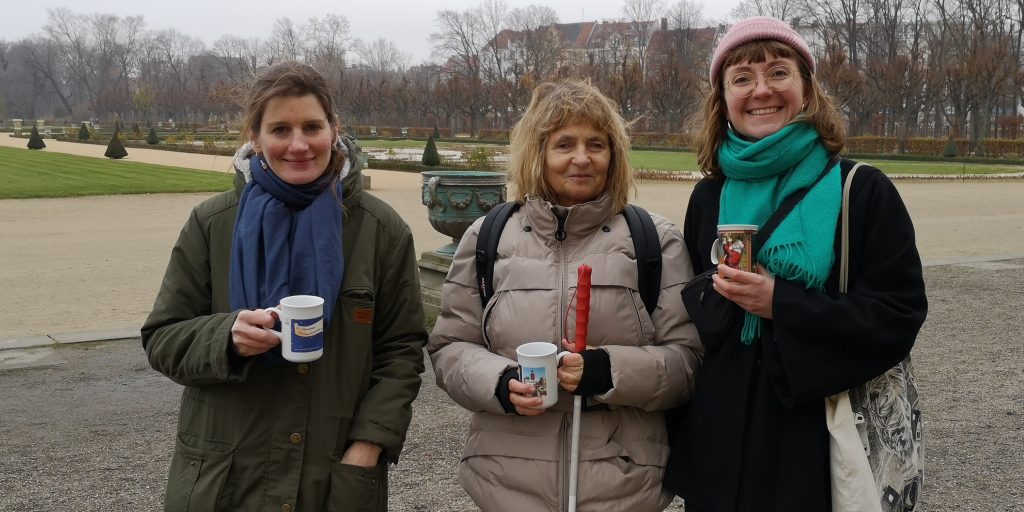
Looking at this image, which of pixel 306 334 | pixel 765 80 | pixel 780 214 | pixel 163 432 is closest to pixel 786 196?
pixel 780 214

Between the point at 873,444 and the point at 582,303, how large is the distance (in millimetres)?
762

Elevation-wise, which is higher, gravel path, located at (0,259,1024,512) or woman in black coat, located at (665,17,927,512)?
woman in black coat, located at (665,17,927,512)

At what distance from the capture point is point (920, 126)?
2264 inches

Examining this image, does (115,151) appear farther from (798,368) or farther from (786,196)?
(798,368)

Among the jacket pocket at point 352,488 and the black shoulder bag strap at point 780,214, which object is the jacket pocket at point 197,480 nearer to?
the jacket pocket at point 352,488

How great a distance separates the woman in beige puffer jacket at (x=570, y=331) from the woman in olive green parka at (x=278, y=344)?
10.2 inches

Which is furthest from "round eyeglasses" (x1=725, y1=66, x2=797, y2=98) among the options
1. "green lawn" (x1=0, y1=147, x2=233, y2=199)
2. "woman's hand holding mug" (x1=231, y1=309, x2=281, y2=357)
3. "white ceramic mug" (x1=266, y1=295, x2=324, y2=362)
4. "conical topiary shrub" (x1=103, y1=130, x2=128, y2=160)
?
"conical topiary shrub" (x1=103, y1=130, x2=128, y2=160)

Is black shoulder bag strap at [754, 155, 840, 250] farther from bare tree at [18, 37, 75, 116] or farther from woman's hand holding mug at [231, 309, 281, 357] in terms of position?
bare tree at [18, 37, 75, 116]

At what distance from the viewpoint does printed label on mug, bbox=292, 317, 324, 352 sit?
1.97 meters

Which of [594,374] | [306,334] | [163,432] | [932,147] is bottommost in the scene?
[163,432]

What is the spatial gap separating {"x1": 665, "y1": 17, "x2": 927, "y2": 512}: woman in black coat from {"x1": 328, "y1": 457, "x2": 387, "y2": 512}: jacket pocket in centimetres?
78

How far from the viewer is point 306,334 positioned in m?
1.98

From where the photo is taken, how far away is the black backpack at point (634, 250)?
91.4 inches

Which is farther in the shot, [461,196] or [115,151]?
[115,151]
